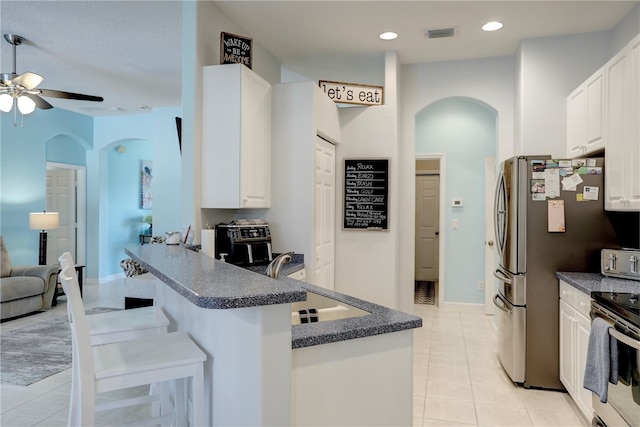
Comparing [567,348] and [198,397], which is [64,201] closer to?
[198,397]

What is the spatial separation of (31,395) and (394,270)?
10.2 feet

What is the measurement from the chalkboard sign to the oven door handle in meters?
2.36

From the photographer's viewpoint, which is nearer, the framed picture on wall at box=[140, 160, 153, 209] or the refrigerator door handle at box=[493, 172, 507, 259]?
the refrigerator door handle at box=[493, 172, 507, 259]

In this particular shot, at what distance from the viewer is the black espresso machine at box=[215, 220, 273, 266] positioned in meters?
3.09

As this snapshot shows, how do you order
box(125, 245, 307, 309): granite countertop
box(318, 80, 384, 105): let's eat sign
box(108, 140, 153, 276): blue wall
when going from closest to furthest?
box(125, 245, 307, 309): granite countertop → box(318, 80, 384, 105): let's eat sign → box(108, 140, 153, 276): blue wall

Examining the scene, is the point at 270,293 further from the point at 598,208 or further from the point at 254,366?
the point at 598,208

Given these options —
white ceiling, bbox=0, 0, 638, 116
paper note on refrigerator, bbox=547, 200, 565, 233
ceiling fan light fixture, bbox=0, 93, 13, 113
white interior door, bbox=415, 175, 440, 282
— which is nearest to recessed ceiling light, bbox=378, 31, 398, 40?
white ceiling, bbox=0, 0, 638, 116

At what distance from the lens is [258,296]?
123 cm

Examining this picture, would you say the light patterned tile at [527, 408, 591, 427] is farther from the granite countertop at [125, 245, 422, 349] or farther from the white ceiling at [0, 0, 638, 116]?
the white ceiling at [0, 0, 638, 116]

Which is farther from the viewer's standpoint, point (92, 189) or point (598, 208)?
point (92, 189)

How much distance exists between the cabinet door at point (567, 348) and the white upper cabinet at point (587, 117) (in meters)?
1.20

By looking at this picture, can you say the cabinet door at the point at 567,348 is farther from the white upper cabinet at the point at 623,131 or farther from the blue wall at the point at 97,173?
the blue wall at the point at 97,173

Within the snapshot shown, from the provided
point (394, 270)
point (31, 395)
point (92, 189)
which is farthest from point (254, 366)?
point (92, 189)

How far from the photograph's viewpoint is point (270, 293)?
4.12 feet
